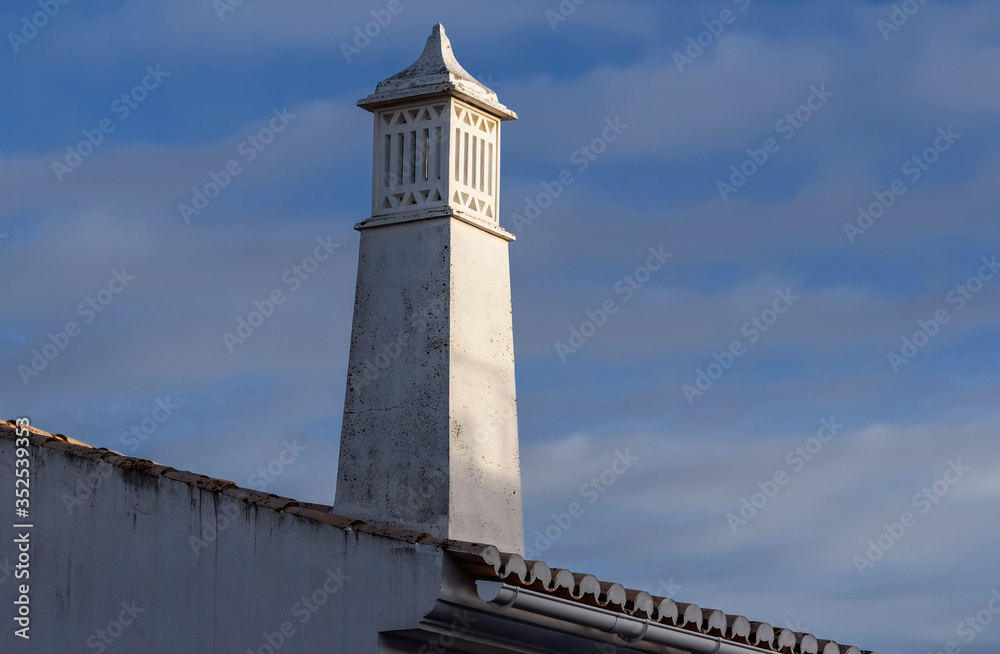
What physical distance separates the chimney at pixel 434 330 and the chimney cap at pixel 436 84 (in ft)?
0.04

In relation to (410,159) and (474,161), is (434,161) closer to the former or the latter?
(410,159)

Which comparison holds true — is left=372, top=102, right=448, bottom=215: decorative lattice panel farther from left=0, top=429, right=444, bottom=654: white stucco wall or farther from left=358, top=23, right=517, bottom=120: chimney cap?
left=0, top=429, right=444, bottom=654: white stucco wall

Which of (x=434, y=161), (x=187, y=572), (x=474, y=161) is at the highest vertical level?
(x=474, y=161)

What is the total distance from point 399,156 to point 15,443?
3819mm

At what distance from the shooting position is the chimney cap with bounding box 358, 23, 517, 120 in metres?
12.0

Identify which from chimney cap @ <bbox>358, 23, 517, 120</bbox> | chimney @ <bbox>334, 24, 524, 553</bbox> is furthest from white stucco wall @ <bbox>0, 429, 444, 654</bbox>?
chimney cap @ <bbox>358, 23, 517, 120</bbox>

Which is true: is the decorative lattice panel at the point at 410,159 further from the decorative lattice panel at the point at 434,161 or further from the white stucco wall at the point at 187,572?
the white stucco wall at the point at 187,572

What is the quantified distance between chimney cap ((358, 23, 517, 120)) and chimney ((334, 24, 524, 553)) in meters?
0.01

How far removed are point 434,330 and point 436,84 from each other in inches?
79.1

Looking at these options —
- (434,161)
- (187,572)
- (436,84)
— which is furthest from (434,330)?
(187,572)

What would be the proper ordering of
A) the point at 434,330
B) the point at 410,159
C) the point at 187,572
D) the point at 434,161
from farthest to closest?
the point at 410,159
the point at 434,161
the point at 434,330
the point at 187,572

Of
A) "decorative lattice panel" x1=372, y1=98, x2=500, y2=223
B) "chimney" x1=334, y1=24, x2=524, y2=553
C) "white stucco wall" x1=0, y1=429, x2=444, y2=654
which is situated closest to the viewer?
"white stucco wall" x1=0, y1=429, x2=444, y2=654

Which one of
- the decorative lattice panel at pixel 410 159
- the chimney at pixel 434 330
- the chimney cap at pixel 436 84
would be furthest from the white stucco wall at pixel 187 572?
the chimney cap at pixel 436 84

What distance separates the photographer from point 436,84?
39.2 ft
